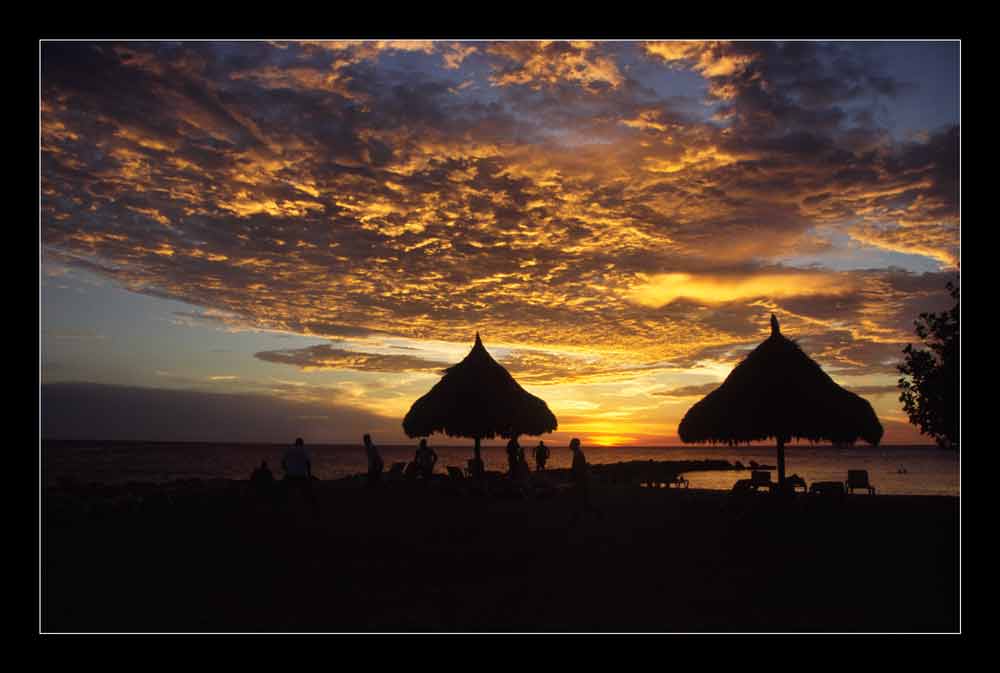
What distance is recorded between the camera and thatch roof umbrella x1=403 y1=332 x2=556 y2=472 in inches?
701

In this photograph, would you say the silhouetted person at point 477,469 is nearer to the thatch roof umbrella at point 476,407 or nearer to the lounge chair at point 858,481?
the thatch roof umbrella at point 476,407

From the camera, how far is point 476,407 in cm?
1777

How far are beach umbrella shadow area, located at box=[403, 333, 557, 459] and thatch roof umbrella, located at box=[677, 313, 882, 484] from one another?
4.70 metres

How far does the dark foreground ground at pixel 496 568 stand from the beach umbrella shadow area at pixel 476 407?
133 inches

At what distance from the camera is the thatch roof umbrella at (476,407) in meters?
17.8

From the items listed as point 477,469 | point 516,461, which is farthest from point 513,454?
point 477,469

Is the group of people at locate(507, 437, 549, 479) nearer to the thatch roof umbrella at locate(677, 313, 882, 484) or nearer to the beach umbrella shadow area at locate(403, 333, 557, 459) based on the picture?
the beach umbrella shadow area at locate(403, 333, 557, 459)

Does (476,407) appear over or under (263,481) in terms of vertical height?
over

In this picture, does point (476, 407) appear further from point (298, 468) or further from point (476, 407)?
point (298, 468)

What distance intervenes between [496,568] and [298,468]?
561cm

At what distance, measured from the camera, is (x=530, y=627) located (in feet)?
20.5
